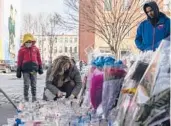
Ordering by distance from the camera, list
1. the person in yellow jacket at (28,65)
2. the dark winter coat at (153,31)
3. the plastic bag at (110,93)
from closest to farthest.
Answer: the plastic bag at (110,93) < the dark winter coat at (153,31) < the person in yellow jacket at (28,65)

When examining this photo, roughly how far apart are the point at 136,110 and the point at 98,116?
3.55 feet

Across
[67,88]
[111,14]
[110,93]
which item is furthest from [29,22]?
[110,93]

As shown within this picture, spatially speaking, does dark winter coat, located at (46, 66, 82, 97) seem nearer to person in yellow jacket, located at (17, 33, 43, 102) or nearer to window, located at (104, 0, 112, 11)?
person in yellow jacket, located at (17, 33, 43, 102)

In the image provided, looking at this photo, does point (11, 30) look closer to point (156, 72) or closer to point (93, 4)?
point (93, 4)

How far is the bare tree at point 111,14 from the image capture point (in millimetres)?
20016

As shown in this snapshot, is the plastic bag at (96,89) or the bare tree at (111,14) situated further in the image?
the bare tree at (111,14)

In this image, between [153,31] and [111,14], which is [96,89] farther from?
[111,14]

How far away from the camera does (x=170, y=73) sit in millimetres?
1900

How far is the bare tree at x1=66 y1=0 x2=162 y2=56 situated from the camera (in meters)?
20.0

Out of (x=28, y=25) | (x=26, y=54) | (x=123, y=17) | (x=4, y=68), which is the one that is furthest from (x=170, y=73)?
(x=28, y=25)

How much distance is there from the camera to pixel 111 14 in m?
20.4

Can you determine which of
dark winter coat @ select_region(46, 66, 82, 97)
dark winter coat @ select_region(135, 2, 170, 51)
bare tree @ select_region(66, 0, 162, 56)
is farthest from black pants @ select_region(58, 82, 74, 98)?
bare tree @ select_region(66, 0, 162, 56)

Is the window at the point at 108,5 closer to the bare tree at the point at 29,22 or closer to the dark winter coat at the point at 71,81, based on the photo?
the dark winter coat at the point at 71,81

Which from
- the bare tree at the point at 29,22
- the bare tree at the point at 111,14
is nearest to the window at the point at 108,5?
the bare tree at the point at 111,14
